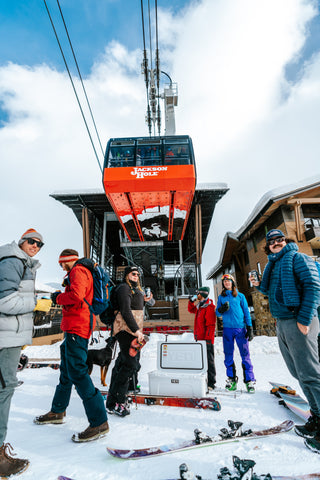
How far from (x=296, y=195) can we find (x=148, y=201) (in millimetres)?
9137

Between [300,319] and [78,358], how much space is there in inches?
73.7

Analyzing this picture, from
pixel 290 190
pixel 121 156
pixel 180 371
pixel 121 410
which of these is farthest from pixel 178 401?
pixel 290 190

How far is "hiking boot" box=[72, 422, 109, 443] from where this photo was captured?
192 centimetres

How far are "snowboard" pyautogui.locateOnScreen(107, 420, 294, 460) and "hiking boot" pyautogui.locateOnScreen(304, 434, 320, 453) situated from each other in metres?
0.27

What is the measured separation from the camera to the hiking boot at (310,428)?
1859mm

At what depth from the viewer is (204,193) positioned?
16.8 meters

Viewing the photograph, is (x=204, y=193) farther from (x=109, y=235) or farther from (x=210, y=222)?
(x=109, y=235)

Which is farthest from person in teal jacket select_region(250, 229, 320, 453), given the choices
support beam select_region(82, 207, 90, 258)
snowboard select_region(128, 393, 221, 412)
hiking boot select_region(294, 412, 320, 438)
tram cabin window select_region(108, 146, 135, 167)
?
support beam select_region(82, 207, 90, 258)

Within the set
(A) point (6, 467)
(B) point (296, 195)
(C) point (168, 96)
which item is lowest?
(A) point (6, 467)

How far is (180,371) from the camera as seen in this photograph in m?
3.34

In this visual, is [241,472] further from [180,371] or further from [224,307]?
[224,307]

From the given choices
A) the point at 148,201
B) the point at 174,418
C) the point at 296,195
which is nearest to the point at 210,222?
the point at 296,195

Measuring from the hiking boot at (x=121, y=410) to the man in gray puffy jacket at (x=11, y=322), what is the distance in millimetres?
1087

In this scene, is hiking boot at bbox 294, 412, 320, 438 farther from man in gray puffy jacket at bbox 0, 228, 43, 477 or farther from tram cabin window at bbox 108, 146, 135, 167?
tram cabin window at bbox 108, 146, 135, 167
